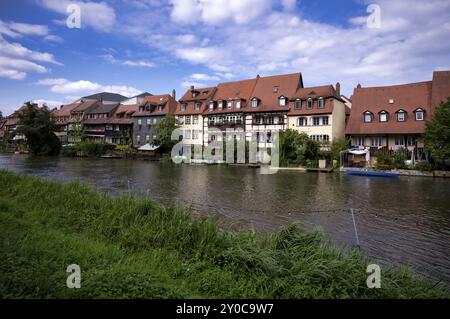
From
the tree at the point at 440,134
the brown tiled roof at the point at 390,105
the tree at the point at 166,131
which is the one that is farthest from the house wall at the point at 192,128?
the tree at the point at 440,134

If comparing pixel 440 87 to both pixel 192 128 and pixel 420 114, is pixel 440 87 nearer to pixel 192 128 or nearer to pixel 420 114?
pixel 420 114

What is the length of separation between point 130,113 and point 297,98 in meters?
39.6

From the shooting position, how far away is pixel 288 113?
48.3 meters

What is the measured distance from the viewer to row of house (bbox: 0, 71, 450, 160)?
4144cm

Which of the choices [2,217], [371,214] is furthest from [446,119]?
[2,217]

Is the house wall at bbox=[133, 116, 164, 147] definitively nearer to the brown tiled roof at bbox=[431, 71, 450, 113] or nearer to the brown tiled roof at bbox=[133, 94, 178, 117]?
the brown tiled roof at bbox=[133, 94, 178, 117]

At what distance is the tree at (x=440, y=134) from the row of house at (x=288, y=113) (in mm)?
5537

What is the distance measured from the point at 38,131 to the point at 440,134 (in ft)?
214

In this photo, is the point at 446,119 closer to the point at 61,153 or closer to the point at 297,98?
the point at 297,98

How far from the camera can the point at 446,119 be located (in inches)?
1283

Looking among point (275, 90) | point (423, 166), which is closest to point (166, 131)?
point (275, 90)

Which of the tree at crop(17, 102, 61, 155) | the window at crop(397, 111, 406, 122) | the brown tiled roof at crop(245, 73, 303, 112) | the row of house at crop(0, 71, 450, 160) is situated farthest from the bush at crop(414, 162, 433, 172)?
the tree at crop(17, 102, 61, 155)

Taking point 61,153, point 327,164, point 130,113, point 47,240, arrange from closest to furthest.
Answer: point 47,240
point 327,164
point 61,153
point 130,113

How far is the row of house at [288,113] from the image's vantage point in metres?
41.4
